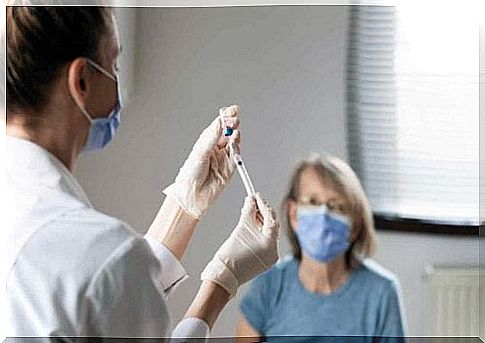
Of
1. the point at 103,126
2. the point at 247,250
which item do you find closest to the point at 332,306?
the point at 247,250

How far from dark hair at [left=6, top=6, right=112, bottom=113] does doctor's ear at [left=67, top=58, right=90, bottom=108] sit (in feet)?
0.04

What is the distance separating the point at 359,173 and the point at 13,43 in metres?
0.69

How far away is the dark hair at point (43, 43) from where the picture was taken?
1642mm

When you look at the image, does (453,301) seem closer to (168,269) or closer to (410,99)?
(410,99)

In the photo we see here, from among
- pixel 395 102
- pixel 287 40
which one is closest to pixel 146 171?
pixel 287 40

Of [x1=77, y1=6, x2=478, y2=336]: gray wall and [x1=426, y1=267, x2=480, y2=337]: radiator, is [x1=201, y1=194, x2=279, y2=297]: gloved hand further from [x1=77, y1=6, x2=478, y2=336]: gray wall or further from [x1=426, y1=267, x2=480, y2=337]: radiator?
[x1=426, y1=267, x2=480, y2=337]: radiator

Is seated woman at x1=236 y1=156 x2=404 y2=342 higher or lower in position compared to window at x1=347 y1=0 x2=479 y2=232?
lower

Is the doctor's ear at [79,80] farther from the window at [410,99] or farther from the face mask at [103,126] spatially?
the window at [410,99]

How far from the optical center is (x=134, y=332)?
1613 mm

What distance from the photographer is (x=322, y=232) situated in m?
1.63

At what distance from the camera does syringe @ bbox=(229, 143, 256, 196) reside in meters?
1.64

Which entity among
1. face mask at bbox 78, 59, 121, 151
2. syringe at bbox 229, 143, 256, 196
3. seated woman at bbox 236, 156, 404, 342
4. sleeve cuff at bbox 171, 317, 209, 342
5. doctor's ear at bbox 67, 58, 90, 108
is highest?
doctor's ear at bbox 67, 58, 90, 108

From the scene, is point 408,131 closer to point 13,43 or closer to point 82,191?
point 82,191

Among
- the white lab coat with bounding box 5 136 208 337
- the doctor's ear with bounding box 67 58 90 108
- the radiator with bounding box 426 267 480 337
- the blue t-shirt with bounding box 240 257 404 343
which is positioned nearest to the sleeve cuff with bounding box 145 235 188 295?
the white lab coat with bounding box 5 136 208 337
